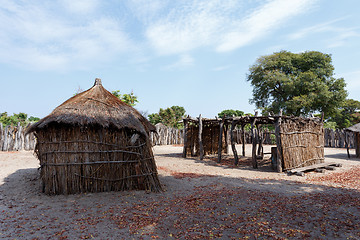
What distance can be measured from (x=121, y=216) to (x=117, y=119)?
2.91 m

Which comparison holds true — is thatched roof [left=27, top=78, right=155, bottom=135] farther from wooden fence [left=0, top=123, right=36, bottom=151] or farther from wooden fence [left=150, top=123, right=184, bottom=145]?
wooden fence [left=150, top=123, right=184, bottom=145]

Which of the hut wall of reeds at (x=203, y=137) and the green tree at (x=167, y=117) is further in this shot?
the green tree at (x=167, y=117)

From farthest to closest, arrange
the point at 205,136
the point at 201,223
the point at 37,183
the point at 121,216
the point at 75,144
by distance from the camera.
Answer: the point at 205,136 → the point at 37,183 → the point at 75,144 → the point at 121,216 → the point at 201,223

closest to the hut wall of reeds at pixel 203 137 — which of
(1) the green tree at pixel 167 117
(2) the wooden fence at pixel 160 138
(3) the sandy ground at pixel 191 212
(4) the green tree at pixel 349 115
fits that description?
(2) the wooden fence at pixel 160 138

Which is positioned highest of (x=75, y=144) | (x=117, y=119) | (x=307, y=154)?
(x=117, y=119)

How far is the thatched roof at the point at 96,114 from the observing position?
6.44 m

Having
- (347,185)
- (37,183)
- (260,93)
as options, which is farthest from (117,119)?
(260,93)

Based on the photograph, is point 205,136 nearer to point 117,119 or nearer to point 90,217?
point 117,119

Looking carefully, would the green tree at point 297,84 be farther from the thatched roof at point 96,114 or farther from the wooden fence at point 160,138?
the thatched roof at point 96,114

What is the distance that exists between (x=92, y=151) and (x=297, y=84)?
2538cm

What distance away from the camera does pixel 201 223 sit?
15.5 ft

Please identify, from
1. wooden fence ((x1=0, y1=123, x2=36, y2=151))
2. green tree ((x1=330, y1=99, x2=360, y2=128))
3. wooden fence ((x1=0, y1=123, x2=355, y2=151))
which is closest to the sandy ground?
wooden fence ((x1=0, y1=123, x2=355, y2=151))

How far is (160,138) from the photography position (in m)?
25.0

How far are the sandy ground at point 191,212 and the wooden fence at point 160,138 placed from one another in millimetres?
3089
